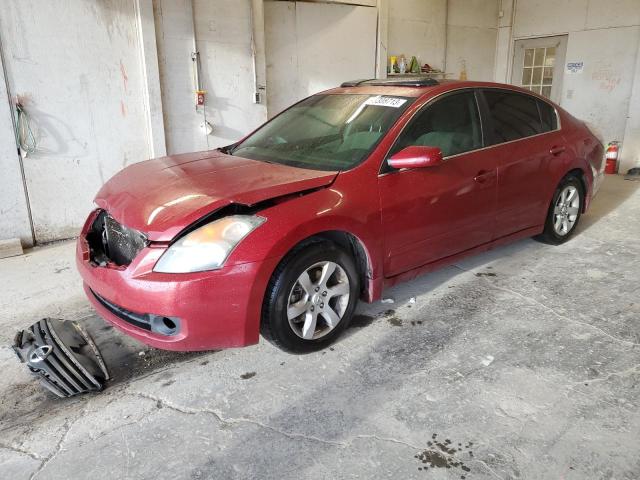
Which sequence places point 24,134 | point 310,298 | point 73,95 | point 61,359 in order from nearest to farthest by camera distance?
1. point 61,359
2. point 310,298
3. point 24,134
4. point 73,95

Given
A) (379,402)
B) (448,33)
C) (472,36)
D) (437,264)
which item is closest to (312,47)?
(448,33)

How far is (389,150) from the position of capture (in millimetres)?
2924

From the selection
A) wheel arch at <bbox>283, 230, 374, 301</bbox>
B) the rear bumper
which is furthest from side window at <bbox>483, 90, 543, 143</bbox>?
the rear bumper

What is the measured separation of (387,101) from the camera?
3.21m

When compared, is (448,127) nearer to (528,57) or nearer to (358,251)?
(358,251)

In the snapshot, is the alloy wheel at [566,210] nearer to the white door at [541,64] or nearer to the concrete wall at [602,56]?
the concrete wall at [602,56]

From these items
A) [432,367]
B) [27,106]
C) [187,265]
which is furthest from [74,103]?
[432,367]

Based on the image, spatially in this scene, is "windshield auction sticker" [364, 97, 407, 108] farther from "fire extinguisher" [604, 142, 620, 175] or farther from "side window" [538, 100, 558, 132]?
"fire extinguisher" [604, 142, 620, 175]

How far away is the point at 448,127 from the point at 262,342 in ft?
5.91

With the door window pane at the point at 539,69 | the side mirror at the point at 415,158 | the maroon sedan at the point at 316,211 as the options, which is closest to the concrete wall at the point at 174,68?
the door window pane at the point at 539,69

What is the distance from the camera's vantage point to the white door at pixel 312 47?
6.36m

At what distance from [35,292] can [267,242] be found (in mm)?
2330

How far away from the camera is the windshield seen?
2.97 metres

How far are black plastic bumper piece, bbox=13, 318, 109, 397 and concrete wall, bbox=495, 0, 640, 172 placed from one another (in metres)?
8.28
